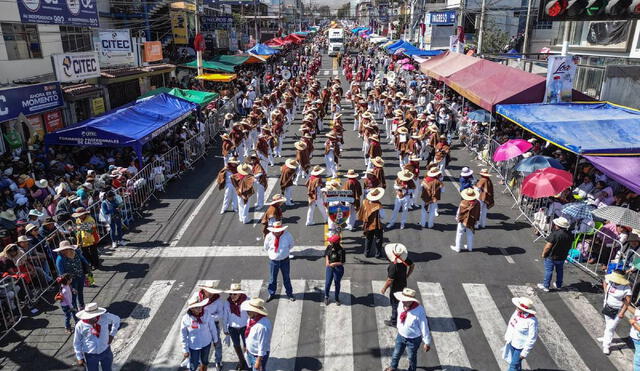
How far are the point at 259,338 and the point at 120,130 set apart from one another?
35.6ft

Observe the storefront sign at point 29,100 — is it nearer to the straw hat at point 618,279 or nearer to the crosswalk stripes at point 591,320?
the crosswalk stripes at point 591,320

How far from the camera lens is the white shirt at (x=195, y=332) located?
246 inches

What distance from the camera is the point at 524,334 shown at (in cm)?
632

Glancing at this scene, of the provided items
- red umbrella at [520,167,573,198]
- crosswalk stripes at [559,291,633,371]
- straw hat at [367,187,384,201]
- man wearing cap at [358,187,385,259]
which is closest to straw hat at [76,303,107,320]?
man wearing cap at [358,187,385,259]

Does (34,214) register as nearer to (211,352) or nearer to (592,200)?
(211,352)

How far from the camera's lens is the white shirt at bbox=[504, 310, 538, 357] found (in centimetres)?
627

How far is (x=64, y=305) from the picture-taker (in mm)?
7762

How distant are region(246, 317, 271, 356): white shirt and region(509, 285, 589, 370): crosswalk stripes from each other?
4.52 metres

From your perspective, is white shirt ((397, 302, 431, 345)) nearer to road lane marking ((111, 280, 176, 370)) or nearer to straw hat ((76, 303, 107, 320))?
straw hat ((76, 303, 107, 320))

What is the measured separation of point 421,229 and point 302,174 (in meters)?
5.68

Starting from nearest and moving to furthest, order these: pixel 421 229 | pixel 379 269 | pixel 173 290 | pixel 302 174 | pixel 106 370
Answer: pixel 106 370 < pixel 173 290 < pixel 379 269 < pixel 421 229 < pixel 302 174

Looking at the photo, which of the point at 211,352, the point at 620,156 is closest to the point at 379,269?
the point at 211,352

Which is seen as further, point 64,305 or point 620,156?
point 620,156

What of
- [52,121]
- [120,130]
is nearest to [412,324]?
[120,130]
